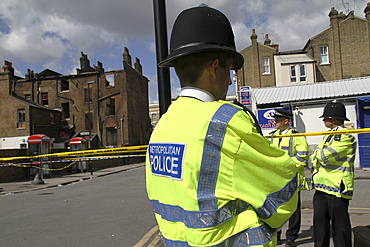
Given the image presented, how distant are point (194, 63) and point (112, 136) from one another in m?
40.2

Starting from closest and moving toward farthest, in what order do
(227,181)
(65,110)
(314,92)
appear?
(227,181) → (314,92) → (65,110)

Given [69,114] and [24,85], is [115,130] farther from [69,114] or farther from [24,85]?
[24,85]

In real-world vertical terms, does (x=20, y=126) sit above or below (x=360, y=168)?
above

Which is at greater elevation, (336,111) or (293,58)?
(293,58)

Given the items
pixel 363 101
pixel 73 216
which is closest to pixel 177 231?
pixel 73 216

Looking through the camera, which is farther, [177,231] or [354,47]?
[354,47]

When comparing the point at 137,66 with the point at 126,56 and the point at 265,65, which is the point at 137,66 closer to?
the point at 126,56

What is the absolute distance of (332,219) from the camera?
399cm

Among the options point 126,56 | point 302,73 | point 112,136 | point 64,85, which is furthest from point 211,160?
point 64,85

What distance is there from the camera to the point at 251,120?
56.0 inches

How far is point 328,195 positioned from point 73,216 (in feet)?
19.8

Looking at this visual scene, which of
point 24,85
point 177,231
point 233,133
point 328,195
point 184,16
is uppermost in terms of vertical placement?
point 24,85

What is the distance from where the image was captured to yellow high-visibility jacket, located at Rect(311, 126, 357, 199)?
157 inches

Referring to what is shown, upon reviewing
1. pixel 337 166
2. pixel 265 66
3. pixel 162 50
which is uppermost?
pixel 265 66
